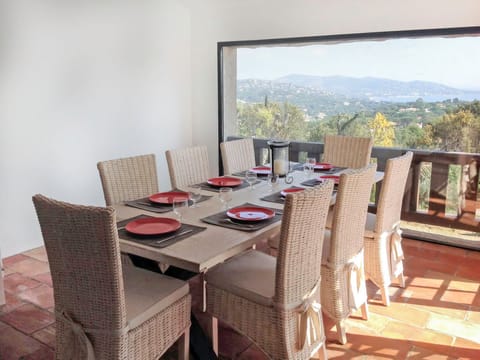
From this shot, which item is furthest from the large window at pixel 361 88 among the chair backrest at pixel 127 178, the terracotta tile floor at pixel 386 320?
the chair backrest at pixel 127 178

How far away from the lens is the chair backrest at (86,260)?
5.25ft

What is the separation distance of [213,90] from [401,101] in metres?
2.16

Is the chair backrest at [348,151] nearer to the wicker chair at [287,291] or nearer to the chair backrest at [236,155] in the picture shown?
the chair backrest at [236,155]

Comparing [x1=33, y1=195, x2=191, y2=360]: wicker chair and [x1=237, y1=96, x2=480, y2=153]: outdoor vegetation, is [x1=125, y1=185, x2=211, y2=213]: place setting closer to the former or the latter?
[x1=33, y1=195, x2=191, y2=360]: wicker chair

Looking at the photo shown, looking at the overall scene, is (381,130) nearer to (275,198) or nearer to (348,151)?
(348,151)

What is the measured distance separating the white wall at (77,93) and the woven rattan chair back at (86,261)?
2.22m

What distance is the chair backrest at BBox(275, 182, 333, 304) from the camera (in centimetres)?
187

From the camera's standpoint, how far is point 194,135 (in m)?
5.55

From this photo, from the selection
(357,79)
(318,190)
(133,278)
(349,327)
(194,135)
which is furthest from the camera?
(194,135)

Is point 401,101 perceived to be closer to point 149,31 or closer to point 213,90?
point 213,90

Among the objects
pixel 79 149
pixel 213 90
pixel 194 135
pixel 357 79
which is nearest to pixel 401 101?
pixel 357 79

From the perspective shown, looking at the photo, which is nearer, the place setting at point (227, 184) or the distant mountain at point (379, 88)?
the place setting at point (227, 184)

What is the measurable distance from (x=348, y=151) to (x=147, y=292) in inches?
101

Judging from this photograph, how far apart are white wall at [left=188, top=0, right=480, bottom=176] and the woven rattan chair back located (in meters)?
3.46
